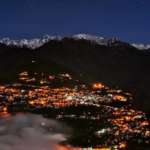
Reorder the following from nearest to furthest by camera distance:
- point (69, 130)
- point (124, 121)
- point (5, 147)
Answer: point (5, 147)
point (69, 130)
point (124, 121)

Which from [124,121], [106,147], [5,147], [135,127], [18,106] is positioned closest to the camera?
[5,147]

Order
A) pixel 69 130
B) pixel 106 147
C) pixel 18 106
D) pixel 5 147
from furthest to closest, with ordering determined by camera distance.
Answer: pixel 18 106 → pixel 69 130 → pixel 106 147 → pixel 5 147

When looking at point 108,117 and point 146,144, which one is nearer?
point 146,144

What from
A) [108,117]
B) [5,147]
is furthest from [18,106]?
[5,147]

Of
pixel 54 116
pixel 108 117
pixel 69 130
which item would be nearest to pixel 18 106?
pixel 54 116

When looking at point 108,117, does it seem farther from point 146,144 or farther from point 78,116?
point 146,144

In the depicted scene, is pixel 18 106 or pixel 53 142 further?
pixel 18 106

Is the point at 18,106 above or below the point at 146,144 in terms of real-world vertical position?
above

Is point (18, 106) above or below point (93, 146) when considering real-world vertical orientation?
above

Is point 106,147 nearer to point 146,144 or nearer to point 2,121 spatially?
point 146,144
